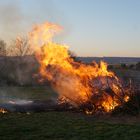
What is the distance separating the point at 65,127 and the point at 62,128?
9.0 inches

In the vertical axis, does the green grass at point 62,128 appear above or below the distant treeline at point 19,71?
below

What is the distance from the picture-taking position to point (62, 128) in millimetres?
13359

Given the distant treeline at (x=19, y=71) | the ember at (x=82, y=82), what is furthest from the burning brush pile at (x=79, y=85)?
the distant treeline at (x=19, y=71)

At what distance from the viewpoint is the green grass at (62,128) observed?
1215 cm

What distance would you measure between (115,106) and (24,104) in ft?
12.4

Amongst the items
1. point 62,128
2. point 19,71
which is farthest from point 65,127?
point 19,71

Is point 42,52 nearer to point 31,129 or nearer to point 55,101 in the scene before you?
point 55,101

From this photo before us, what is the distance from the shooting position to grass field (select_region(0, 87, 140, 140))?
12188mm

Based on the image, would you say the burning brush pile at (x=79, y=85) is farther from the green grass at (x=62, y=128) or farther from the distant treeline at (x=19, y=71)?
the distant treeline at (x=19, y=71)

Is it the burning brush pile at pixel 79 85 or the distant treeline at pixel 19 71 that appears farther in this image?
the distant treeline at pixel 19 71

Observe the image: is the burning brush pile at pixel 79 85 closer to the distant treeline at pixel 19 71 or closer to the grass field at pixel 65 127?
the grass field at pixel 65 127

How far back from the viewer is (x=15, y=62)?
37812 millimetres

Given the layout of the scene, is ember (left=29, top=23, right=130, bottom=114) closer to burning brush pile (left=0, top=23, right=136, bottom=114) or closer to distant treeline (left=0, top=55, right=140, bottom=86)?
burning brush pile (left=0, top=23, right=136, bottom=114)

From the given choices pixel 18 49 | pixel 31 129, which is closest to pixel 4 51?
pixel 18 49
